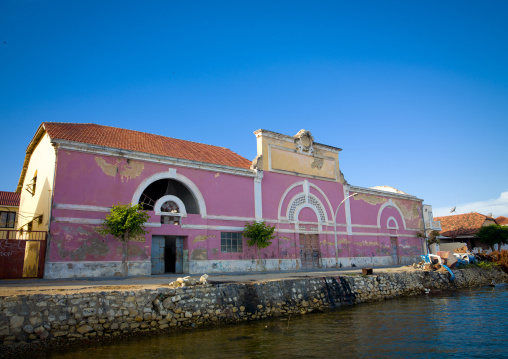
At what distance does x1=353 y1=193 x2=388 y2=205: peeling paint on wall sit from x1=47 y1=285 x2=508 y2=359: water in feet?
49.5

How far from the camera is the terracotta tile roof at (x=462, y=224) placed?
38.8 m

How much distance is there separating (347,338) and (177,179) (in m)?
12.2

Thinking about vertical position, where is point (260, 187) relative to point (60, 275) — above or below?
above

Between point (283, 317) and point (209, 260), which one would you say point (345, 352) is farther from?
point (209, 260)

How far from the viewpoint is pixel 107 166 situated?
1652 cm

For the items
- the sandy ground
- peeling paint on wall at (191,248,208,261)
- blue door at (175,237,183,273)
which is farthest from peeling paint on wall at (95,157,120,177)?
peeling paint on wall at (191,248,208,261)

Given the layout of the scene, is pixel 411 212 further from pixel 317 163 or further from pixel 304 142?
pixel 304 142

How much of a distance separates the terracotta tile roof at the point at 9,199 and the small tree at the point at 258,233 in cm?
2061

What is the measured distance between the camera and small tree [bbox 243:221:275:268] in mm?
19953

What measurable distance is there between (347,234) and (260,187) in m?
8.43

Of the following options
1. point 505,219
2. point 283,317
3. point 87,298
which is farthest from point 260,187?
point 505,219

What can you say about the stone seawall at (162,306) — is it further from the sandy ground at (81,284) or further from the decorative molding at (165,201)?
the decorative molding at (165,201)

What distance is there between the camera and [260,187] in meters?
21.8

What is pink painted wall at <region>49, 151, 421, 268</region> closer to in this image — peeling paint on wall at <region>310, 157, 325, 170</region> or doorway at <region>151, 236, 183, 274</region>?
doorway at <region>151, 236, 183, 274</region>
